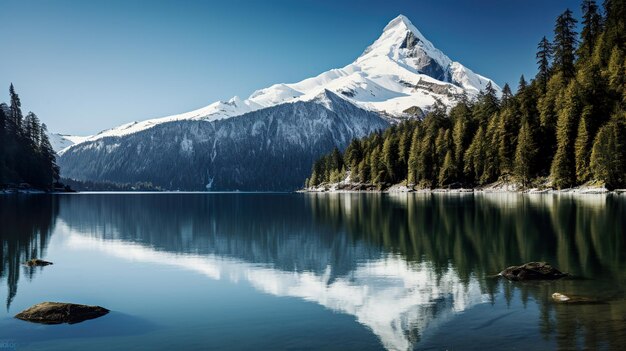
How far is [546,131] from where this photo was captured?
395 feet

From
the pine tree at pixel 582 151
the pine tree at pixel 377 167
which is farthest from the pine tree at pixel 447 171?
the pine tree at pixel 582 151

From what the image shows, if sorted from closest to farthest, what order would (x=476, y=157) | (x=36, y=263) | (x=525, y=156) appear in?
(x=36, y=263), (x=525, y=156), (x=476, y=157)

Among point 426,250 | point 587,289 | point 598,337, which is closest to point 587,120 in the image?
point 426,250

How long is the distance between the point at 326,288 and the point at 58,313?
38.6 feet

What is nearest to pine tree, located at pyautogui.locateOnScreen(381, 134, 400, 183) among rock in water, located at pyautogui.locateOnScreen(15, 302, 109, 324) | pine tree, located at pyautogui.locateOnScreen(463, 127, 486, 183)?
pine tree, located at pyautogui.locateOnScreen(463, 127, 486, 183)

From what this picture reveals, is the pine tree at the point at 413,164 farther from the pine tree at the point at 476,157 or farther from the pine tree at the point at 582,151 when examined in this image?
the pine tree at the point at 582,151

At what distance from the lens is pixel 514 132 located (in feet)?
422

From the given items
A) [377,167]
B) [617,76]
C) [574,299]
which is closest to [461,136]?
[377,167]

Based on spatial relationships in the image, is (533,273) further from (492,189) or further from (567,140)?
(492,189)

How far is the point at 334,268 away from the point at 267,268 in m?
4.18

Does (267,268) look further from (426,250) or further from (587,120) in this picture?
(587,120)

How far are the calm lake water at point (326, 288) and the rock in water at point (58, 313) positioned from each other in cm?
50

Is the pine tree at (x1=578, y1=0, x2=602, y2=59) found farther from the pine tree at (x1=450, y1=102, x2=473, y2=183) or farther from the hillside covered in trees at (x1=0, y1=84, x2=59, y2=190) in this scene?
the hillside covered in trees at (x1=0, y1=84, x2=59, y2=190)

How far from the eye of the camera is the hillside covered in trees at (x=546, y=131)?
3967 inches
